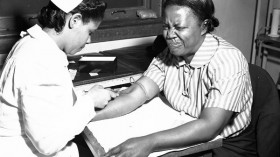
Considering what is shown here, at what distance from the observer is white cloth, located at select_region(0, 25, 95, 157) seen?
1027 mm

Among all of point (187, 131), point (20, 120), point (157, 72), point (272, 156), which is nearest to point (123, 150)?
point (187, 131)

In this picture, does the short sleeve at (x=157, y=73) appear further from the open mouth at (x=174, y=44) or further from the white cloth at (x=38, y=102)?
the white cloth at (x=38, y=102)

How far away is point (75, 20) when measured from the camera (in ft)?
3.90

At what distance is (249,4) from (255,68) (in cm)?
189

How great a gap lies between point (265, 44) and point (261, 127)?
1973 mm

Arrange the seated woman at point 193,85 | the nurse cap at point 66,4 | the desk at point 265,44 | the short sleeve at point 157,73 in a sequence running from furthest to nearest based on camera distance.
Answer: the desk at point 265,44
the short sleeve at point 157,73
the seated woman at point 193,85
the nurse cap at point 66,4

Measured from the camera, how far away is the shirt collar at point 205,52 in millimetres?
1461

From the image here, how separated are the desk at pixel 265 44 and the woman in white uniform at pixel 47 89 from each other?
2.21 metres

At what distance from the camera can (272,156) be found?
1.47m

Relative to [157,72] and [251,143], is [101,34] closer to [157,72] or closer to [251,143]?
[157,72]

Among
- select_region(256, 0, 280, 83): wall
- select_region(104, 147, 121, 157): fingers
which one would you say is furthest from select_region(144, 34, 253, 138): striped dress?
select_region(256, 0, 280, 83): wall

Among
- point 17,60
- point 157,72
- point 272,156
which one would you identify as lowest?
point 272,156

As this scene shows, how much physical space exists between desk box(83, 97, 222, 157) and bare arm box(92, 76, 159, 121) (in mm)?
24

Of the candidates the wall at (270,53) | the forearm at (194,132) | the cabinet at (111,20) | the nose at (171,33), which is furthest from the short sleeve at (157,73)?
the wall at (270,53)
